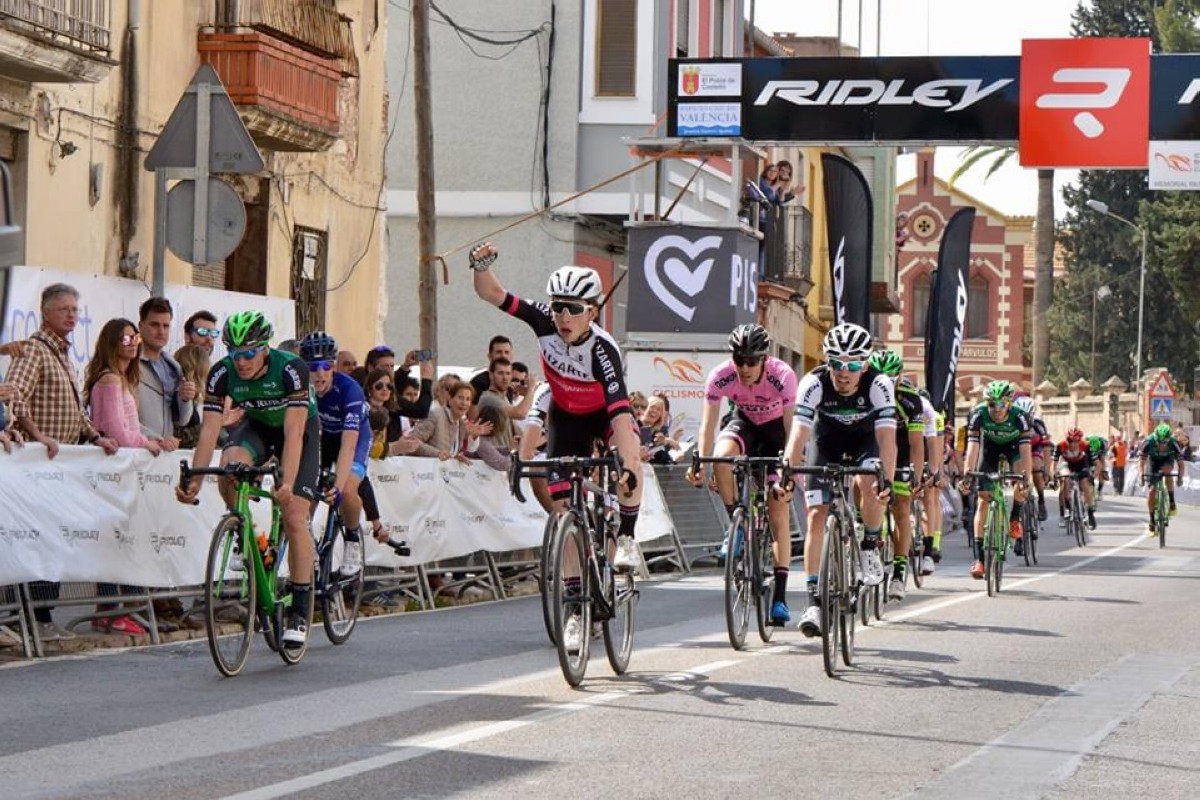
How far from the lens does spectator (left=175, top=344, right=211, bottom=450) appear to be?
52.3 feet

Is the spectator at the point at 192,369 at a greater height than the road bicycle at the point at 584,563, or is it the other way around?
the spectator at the point at 192,369

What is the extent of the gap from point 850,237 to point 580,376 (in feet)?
68.5

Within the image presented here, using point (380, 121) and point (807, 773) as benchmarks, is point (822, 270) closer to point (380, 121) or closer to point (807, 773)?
point (380, 121)

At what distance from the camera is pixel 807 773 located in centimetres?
898

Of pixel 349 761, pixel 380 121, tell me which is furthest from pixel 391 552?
pixel 380 121

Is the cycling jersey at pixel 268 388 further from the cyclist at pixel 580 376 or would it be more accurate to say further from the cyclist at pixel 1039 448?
the cyclist at pixel 1039 448

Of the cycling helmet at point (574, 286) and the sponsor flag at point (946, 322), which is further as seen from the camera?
the sponsor flag at point (946, 322)

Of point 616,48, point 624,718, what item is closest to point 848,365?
point 624,718

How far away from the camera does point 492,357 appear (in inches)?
788

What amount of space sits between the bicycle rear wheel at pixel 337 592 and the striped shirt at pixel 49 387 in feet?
5.34

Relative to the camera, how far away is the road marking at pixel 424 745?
827 cm

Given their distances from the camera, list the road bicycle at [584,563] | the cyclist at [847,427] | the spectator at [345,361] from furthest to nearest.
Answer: the spectator at [345,361] < the cyclist at [847,427] < the road bicycle at [584,563]

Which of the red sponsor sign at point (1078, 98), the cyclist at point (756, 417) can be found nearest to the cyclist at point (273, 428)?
the cyclist at point (756, 417)

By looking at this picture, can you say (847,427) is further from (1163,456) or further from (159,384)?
(1163,456)
